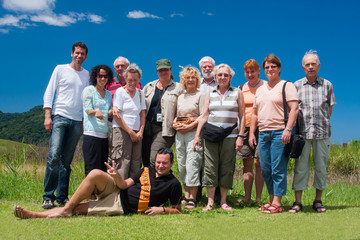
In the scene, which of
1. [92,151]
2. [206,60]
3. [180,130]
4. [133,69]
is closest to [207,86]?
[206,60]

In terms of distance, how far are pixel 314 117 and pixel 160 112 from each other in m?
2.54

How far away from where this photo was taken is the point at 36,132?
70438 mm

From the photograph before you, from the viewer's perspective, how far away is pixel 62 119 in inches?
224

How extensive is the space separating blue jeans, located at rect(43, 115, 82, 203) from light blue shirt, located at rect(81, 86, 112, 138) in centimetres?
41

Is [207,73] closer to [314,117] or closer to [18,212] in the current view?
[314,117]

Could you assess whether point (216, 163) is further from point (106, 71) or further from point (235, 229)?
point (106, 71)

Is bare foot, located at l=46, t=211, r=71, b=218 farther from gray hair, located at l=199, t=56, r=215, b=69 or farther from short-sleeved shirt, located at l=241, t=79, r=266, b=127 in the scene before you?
gray hair, located at l=199, t=56, r=215, b=69

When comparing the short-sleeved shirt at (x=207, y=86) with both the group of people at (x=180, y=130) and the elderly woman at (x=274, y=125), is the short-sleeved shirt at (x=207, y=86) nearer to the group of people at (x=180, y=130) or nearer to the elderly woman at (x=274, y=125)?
the group of people at (x=180, y=130)

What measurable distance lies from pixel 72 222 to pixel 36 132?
236 feet

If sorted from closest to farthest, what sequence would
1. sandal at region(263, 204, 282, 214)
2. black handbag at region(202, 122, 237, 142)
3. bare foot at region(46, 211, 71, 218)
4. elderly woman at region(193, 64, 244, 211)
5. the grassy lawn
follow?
the grassy lawn < bare foot at region(46, 211, 71, 218) < sandal at region(263, 204, 282, 214) < black handbag at region(202, 122, 237, 142) < elderly woman at region(193, 64, 244, 211)

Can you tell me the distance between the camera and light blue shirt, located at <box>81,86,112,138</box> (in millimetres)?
5504

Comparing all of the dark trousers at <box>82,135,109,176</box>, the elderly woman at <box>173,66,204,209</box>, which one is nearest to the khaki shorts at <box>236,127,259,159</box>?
the elderly woman at <box>173,66,204,209</box>

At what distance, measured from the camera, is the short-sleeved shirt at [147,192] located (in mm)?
4820

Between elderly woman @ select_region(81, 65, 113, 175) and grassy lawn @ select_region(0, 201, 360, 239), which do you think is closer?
grassy lawn @ select_region(0, 201, 360, 239)
